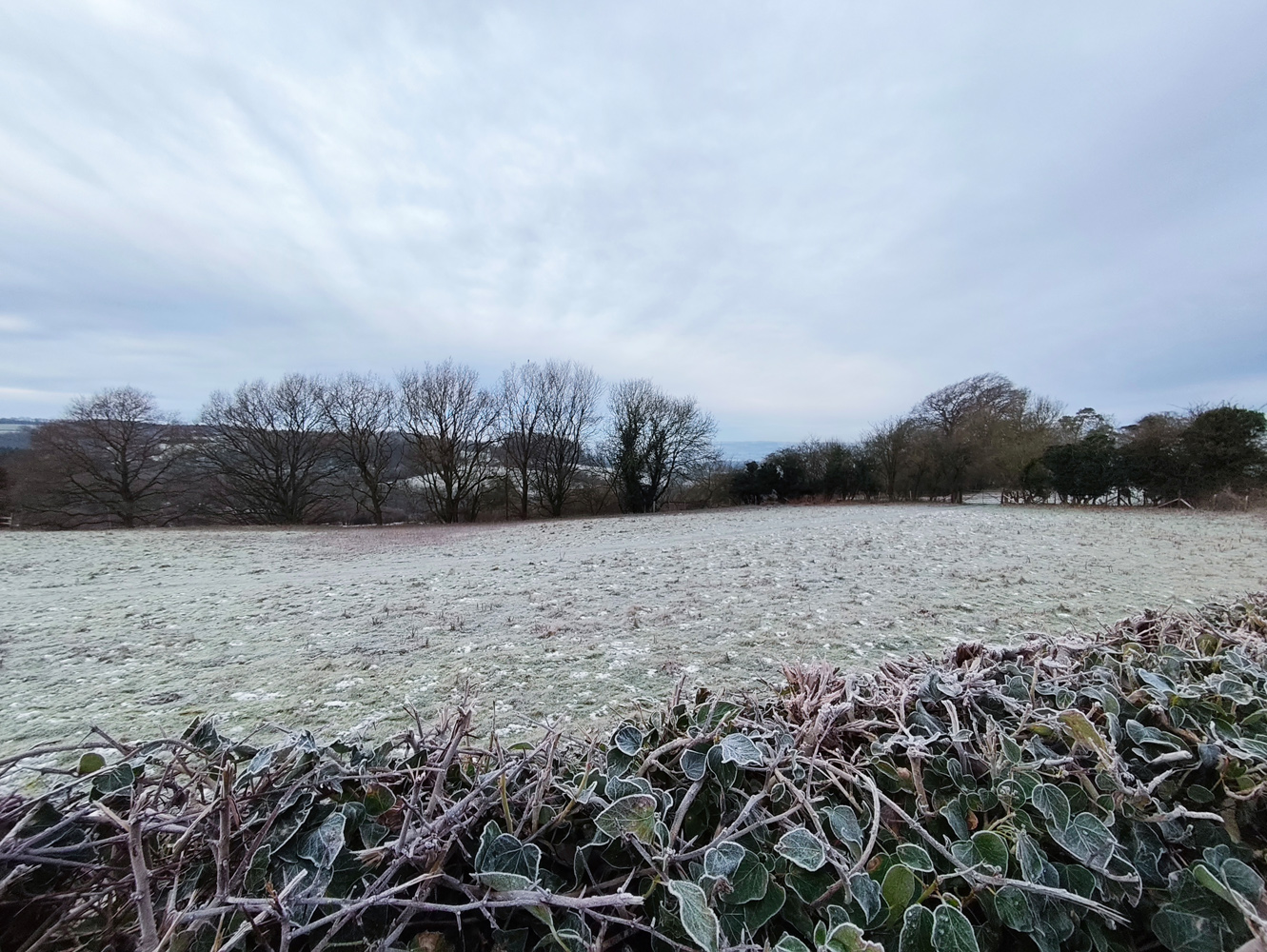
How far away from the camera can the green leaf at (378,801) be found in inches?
25.7

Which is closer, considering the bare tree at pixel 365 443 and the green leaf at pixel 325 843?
the green leaf at pixel 325 843

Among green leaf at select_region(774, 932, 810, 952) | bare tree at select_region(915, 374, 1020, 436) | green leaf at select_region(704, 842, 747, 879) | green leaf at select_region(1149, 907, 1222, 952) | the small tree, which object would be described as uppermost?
bare tree at select_region(915, 374, 1020, 436)

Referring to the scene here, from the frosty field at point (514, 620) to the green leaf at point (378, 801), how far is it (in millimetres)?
877

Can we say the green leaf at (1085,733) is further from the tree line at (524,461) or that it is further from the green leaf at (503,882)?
the tree line at (524,461)

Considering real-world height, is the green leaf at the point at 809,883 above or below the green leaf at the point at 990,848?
below

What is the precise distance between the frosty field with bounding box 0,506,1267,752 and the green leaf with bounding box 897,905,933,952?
1121 millimetres

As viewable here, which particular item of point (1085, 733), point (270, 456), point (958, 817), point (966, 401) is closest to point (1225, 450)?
point (966, 401)

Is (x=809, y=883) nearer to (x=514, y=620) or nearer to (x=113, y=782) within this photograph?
(x=113, y=782)

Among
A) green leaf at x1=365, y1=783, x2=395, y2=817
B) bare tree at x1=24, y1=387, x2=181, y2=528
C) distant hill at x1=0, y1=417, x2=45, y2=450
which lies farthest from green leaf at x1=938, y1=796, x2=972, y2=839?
distant hill at x1=0, y1=417, x2=45, y2=450

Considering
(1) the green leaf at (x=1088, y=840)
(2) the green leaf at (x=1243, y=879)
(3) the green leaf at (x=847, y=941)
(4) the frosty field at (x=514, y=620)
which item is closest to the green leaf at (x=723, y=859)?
(3) the green leaf at (x=847, y=941)

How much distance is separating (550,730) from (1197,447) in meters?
19.1

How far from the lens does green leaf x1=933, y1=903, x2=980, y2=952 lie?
49 centimetres

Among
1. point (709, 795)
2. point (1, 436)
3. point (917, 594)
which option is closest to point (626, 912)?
point (709, 795)

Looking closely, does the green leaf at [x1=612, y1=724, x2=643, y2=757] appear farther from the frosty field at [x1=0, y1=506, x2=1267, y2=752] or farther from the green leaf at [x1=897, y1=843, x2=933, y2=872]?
the frosty field at [x1=0, y1=506, x2=1267, y2=752]
